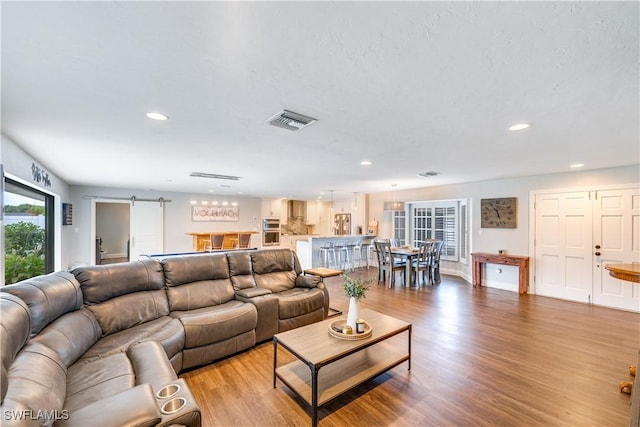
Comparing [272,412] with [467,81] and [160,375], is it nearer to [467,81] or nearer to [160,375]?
[160,375]

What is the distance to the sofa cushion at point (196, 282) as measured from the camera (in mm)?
3135

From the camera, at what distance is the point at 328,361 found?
2.07 metres

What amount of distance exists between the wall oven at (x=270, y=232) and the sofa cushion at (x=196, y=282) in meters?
7.28

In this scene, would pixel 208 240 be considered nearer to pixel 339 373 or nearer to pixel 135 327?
pixel 135 327

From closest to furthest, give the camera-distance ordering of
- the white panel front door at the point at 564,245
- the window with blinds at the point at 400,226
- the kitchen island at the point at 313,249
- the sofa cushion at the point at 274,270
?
1. the sofa cushion at the point at 274,270
2. the white panel front door at the point at 564,245
3. the kitchen island at the point at 313,249
4. the window with blinds at the point at 400,226

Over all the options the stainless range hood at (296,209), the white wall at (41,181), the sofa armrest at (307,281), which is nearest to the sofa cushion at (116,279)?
the white wall at (41,181)

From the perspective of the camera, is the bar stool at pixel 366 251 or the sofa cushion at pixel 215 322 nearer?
the sofa cushion at pixel 215 322

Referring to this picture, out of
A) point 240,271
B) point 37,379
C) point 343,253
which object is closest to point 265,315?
point 240,271

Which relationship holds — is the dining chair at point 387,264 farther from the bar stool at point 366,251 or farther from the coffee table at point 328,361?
the coffee table at point 328,361

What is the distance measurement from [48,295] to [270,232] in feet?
29.8

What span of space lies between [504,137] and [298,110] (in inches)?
91.8

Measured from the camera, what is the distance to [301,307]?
361 centimetres

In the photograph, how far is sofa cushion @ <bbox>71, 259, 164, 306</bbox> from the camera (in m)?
2.56

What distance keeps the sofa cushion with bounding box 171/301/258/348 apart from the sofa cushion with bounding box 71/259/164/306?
45 cm
